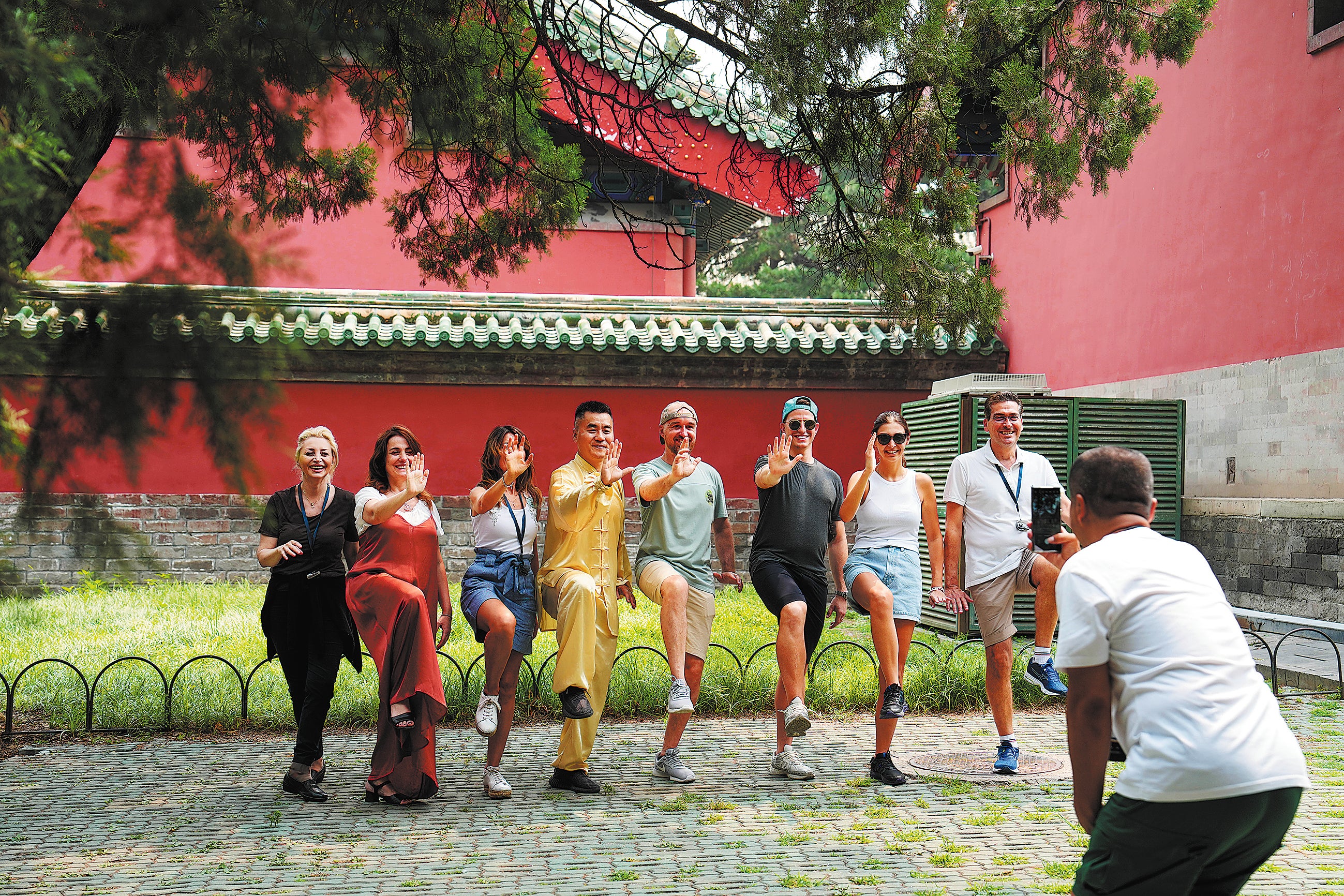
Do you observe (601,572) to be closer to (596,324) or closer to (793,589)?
(793,589)

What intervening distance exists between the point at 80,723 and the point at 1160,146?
11060mm

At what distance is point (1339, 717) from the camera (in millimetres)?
7074

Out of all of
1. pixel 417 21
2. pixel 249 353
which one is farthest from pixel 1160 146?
pixel 249 353

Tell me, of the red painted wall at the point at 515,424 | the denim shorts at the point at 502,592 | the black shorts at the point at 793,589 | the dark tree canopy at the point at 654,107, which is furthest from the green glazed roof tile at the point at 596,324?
the denim shorts at the point at 502,592

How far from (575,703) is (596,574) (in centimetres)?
72

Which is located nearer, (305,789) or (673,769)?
(305,789)

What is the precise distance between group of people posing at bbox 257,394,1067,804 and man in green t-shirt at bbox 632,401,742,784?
0.03 ft

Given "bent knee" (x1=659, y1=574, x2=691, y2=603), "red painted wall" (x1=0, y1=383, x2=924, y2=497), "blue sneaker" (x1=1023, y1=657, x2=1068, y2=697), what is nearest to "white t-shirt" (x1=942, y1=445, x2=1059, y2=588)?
"blue sneaker" (x1=1023, y1=657, x2=1068, y2=697)

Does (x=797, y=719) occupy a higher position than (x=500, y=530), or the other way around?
(x=500, y=530)

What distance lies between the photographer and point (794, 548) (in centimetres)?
604

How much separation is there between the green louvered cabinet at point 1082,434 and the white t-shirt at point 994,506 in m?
4.00

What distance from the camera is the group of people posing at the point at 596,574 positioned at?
18.2ft

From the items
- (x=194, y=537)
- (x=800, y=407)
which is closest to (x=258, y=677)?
(x=194, y=537)

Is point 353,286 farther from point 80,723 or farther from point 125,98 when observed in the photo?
point 125,98
